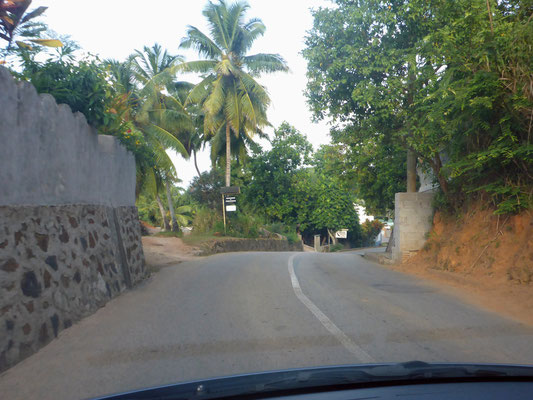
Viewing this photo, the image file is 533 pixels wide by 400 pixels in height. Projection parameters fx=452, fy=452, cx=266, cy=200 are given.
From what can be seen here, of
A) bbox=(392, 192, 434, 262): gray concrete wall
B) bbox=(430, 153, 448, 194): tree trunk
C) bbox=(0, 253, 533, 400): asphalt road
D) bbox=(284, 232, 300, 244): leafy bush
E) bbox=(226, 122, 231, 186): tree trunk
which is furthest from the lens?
bbox=(284, 232, 300, 244): leafy bush

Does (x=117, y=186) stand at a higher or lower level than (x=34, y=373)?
higher

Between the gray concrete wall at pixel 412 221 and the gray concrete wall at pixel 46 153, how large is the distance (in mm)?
10215

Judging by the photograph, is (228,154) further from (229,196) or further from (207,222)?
(207,222)

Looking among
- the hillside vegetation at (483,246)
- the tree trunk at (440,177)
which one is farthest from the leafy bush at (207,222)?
the tree trunk at (440,177)

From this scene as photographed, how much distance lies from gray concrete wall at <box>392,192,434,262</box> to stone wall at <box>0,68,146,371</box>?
990 centimetres

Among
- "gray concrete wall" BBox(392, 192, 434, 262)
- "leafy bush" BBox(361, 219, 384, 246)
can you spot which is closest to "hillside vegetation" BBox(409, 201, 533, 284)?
"gray concrete wall" BBox(392, 192, 434, 262)

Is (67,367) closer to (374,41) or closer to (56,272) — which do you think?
(56,272)

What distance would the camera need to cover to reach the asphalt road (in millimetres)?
4703

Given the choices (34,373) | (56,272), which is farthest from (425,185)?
(34,373)

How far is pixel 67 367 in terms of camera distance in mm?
4938

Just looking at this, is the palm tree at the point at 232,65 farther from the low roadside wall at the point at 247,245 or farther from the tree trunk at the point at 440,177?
the tree trunk at the point at 440,177

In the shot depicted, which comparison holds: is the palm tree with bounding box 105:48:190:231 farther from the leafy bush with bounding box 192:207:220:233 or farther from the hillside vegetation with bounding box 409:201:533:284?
the hillside vegetation with bounding box 409:201:533:284

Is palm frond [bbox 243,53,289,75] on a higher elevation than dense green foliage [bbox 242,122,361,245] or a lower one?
higher

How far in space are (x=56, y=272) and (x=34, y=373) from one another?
7.53ft
